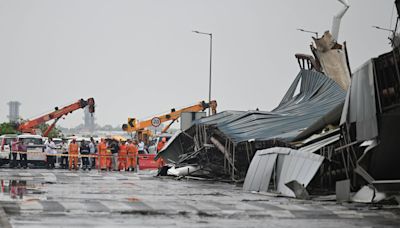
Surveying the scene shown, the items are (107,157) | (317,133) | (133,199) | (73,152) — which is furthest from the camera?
(107,157)

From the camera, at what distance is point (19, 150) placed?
162 ft

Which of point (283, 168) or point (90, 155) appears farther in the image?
point (90, 155)

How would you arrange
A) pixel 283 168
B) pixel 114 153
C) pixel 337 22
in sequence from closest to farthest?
pixel 283 168 → pixel 337 22 → pixel 114 153

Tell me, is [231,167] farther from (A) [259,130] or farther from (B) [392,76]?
(B) [392,76]

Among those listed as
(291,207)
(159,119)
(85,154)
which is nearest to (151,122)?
(159,119)

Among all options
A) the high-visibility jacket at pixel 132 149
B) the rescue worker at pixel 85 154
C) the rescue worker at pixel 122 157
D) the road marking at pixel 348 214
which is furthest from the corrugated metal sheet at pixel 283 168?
the rescue worker at pixel 85 154

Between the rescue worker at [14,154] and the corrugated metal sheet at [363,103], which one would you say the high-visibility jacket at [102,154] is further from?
the corrugated metal sheet at [363,103]

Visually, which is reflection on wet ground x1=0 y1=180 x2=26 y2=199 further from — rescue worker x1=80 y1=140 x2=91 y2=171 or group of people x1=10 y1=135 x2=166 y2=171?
rescue worker x1=80 y1=140 x2=91 y2=171

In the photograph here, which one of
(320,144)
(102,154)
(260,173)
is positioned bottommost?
(260,173)

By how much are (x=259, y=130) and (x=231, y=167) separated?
282cm

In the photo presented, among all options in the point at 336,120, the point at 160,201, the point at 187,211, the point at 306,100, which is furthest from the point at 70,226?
the point at 306,100

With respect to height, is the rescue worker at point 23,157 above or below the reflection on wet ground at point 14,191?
above

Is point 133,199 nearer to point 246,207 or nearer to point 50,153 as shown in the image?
point 246,207

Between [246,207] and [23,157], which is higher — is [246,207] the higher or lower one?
the lower one
